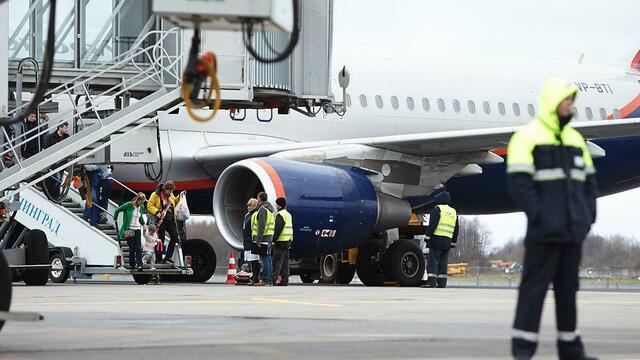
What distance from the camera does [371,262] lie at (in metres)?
19.4

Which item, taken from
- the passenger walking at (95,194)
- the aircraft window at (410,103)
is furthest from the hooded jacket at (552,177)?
the aircraft window at (410,103)

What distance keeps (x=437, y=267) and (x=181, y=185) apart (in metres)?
4.60

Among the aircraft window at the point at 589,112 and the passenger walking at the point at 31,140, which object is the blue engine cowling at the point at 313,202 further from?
the aircraft window at the point at 589,112

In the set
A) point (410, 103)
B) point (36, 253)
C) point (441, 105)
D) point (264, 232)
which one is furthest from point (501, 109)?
point (36, 253)

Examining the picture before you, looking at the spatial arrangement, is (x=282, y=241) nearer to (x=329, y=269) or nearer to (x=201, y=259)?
(x=329, y=269)

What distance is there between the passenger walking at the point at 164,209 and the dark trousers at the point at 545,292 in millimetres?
11883

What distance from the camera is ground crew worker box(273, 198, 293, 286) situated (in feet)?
55.1

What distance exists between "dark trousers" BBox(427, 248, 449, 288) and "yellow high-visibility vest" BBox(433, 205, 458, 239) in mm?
247

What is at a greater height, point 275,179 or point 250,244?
point 275,179

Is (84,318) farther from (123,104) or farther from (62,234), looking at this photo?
(62,234)

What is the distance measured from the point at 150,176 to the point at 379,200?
11.3ft

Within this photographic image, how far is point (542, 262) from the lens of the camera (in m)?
6.57

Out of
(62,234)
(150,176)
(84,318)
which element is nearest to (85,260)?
(62,234)

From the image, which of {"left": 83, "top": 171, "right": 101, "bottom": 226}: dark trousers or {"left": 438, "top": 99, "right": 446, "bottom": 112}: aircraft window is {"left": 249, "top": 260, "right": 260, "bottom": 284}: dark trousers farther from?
{"left": 438, "top": 99, "right": 446, "bottom": 112}: aircraft window
